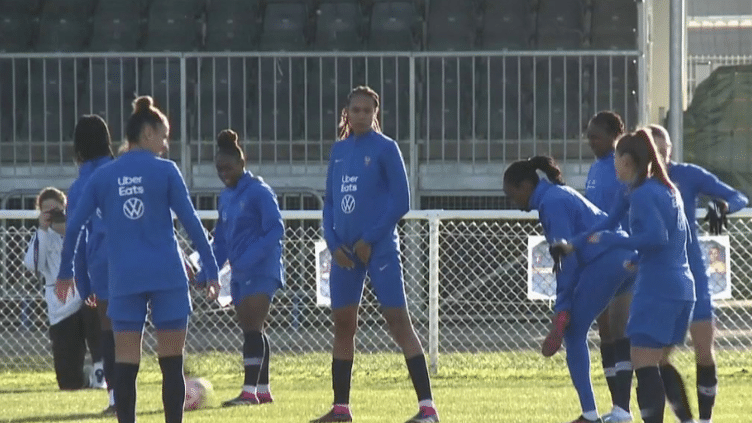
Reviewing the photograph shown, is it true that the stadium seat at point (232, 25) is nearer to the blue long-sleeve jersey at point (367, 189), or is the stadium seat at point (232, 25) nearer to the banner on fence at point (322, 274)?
the banner on fence at point (322, 274)

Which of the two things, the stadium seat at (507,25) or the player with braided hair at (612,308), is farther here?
the stadium seat at (507,25)

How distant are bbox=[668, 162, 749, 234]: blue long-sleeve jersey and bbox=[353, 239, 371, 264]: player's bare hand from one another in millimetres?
1513

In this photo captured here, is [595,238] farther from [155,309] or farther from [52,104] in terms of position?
[52,104]

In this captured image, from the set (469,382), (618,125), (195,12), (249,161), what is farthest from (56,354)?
(195,12)

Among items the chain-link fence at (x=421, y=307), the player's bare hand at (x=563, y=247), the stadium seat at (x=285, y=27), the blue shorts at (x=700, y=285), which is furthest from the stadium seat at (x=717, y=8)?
the player's bare hand at (x=563, y=247)

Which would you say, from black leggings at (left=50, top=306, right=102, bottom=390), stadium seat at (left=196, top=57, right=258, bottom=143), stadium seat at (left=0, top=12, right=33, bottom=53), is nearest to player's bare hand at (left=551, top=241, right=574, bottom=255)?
black leggings at (left=50, top=306, right=102, bottom=390)

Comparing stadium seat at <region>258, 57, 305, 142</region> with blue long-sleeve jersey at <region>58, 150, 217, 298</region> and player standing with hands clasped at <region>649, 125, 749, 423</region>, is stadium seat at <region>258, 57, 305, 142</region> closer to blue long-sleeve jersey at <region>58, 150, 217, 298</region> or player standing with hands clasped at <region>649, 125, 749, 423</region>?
player standing with hands clasped at <region>649, 125, 749, 423</region>

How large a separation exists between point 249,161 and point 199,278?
31.2ft

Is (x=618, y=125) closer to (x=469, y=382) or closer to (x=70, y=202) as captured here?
(x=70, y=202)

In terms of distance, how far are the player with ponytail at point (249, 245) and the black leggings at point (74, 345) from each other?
204 centimetres

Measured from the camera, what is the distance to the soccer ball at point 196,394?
32.3 ft

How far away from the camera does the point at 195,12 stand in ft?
67.0

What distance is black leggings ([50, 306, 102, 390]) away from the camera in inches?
468

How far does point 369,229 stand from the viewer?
8.51m
